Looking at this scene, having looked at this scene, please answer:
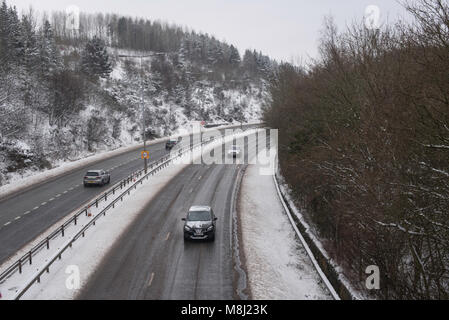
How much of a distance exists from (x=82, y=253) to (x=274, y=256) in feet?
30.5

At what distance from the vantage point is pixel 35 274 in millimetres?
14133

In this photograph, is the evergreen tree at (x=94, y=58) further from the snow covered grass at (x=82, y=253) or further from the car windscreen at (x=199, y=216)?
the car windscreen at (x=199, y=216)

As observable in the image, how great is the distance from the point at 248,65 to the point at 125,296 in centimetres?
15802

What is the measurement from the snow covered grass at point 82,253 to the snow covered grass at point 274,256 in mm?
6973

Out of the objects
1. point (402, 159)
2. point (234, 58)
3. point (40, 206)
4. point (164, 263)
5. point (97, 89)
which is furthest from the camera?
point (234, 58)

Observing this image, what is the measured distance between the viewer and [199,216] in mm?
20297

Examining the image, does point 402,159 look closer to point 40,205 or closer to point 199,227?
point 199,227

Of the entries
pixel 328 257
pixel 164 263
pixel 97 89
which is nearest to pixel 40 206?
pixel 164 263

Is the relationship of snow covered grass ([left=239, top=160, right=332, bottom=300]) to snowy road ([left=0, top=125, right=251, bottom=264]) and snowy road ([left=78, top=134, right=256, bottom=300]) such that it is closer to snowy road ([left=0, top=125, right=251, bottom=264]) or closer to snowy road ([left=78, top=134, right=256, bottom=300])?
snowy road ([left=78, top=134, right=256, bottom=300])

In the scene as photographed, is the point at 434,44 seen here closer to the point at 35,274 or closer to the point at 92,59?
the point at 35,274

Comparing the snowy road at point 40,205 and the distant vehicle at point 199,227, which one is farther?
the snowy road at point 40,205

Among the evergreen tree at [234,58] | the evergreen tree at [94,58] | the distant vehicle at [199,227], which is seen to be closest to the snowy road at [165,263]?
the distant vehicle at [199,227]

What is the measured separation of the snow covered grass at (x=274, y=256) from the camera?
14.5m
